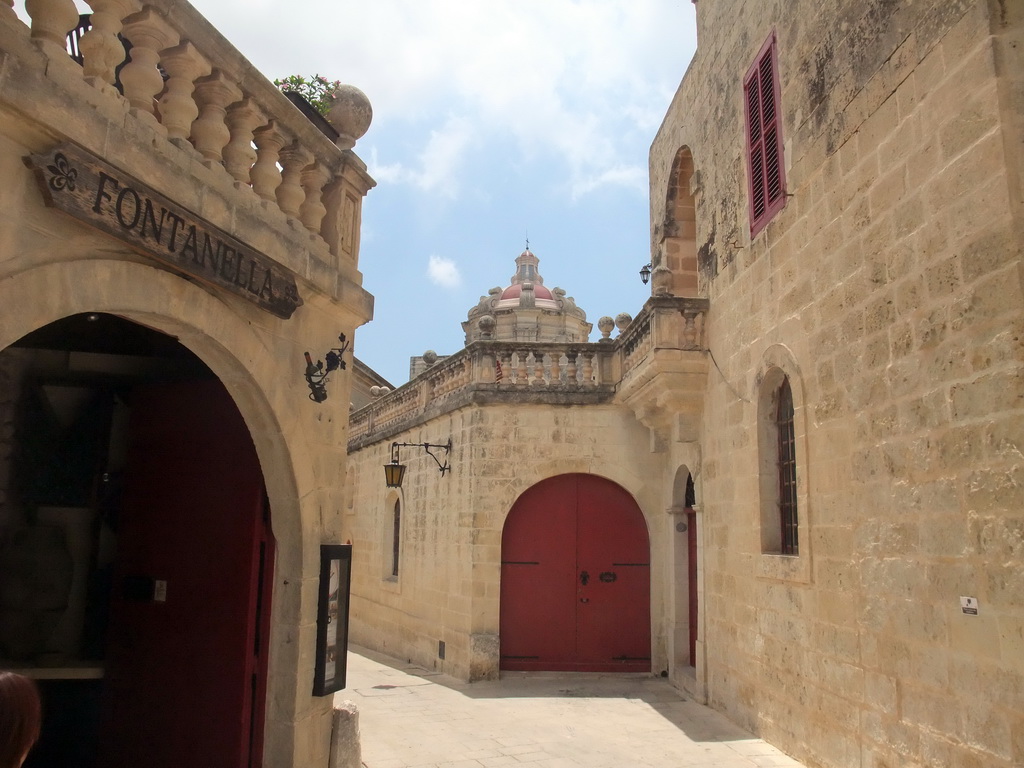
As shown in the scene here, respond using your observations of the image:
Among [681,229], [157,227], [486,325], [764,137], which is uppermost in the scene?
[681,229]

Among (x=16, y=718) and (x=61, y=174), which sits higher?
(x=61, y=174)

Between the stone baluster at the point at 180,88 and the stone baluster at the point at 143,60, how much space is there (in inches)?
5.2

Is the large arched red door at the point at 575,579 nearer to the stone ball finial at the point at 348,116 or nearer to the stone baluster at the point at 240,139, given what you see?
the stone ball finial at the point at 348,116

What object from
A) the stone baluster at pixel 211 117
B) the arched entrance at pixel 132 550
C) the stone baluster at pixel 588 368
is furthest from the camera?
the stone baluster at pixel 588 368

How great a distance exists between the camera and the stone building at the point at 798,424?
4176mm

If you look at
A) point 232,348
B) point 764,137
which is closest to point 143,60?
point 232,348

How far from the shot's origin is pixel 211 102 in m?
3.85

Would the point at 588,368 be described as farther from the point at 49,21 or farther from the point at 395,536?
the point at 49,21

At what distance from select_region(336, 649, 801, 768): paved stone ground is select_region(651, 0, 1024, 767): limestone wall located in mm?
551

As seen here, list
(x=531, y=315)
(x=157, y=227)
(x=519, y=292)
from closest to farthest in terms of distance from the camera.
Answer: (x=157, y=227) → (x=531, y=315) → (x=519, y=292)

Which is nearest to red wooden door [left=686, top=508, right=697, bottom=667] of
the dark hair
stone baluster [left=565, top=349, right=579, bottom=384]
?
stone baluster [left=565, top=349, right=579, bottom=384]

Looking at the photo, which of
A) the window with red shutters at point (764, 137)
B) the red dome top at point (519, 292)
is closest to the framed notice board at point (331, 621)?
the window with red shutters at point (764, 137)

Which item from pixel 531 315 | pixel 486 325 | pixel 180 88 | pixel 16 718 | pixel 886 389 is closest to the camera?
pixel 16 718

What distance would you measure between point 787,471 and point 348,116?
4.47 meters
